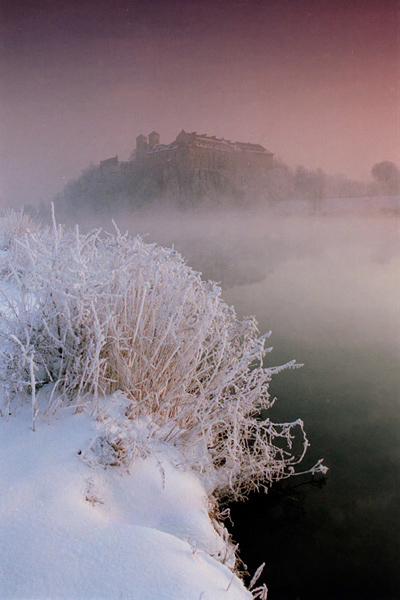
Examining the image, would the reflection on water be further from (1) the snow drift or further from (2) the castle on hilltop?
(2) the castle on hilltop

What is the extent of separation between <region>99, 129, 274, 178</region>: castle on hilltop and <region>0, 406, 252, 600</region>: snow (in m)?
47.3


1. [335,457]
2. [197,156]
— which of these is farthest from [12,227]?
[197,156]

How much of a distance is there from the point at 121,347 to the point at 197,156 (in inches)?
1889

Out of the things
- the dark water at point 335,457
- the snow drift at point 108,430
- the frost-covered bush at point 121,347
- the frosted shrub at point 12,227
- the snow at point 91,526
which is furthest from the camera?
the frosted shrub at point 12,227

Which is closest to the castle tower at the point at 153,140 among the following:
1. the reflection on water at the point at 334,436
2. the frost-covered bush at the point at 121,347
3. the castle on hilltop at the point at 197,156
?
the castle on hilltop at the point at 197,156

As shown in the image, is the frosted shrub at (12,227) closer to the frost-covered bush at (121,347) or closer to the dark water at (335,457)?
the dark water at (335,457)

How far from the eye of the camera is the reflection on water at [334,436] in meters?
2.84

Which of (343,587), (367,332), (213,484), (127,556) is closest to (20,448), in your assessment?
(127,556)

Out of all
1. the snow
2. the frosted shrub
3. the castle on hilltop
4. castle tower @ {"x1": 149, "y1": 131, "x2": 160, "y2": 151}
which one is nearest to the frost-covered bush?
the snow

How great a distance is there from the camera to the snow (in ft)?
4.79

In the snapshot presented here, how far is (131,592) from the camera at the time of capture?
144 centimetres

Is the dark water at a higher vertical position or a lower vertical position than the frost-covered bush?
lower

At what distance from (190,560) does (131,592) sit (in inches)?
12.2

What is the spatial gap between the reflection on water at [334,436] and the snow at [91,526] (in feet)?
3.13
